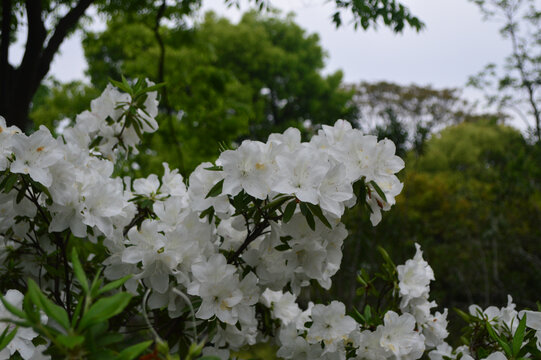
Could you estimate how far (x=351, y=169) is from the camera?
147cm

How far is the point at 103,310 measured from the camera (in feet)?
2.71

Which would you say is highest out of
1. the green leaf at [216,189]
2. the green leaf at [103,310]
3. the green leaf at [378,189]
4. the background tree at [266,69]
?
the background tree at [266,69]

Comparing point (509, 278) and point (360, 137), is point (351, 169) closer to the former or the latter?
point (360, 137)

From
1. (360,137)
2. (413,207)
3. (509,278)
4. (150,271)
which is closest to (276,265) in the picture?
(150,271)

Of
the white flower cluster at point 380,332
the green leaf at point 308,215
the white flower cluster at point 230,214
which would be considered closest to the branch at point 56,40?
the white flower cluster at point 230,214

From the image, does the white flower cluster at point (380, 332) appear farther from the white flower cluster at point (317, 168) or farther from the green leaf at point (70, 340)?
the green leaf at point (70, 340)

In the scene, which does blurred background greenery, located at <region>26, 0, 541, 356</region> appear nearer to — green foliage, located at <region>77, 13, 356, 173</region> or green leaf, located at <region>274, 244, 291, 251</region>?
green foliage, located at <region>77, 13, 356, 173</region>

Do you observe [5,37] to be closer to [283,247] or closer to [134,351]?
[283,247]

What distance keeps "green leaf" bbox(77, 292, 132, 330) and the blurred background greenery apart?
1.06 meters

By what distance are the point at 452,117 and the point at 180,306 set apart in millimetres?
23068

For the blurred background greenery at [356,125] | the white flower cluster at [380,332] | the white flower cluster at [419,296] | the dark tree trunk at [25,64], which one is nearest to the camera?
the white flower cluster at [380,332]

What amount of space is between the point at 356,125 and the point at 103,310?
6.66 metres

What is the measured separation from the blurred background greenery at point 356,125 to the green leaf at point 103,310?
3.47ft

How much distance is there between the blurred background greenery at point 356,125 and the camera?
266 inches
